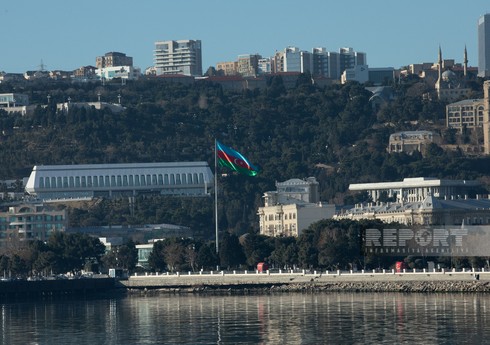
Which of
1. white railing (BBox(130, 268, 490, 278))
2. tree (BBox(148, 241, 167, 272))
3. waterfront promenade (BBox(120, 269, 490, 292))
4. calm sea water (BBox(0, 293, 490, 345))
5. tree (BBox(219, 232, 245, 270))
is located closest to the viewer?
calm sea water (BBox(0, 293, 490, 345))

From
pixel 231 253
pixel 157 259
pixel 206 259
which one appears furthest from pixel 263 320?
pixel 157 259

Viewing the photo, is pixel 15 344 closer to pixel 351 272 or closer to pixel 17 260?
pixel 351 272

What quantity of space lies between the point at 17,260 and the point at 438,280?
1883 inches

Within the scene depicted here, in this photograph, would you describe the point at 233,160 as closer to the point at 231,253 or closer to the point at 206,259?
the point at 231,253

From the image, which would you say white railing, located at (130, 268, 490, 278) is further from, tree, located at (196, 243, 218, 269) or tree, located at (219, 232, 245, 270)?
tree, located at (219, 232, 245, 270)

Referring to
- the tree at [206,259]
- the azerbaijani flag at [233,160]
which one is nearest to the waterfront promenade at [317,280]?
the tree at [206,259]

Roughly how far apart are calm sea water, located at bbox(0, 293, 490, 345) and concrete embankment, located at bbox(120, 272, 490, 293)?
3.29 metres

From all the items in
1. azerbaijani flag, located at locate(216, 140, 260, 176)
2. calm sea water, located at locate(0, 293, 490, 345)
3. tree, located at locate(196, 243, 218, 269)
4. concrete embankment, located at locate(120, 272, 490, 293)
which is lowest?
calm sea water, located at locate(0, 293, 490, 345)

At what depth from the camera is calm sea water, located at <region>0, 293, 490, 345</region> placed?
11650cm

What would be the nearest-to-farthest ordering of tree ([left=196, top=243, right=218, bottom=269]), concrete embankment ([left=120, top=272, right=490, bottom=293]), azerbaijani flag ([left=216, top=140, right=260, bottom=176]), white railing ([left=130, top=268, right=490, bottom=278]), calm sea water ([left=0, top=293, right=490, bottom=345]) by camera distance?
1. calm sea water ([left=0, top=293, right=490, bottom=345])
2. concrete embankment ([left=120, top=272, right=490, bottom=293])
3. white railing ([left=130, top=268, right=490, bottom=278])
4. azerbaijani flag ([left=216, top=140, right=260, bottom=176])
5. tree ([left=196, top=243, right=218, bottom=269])

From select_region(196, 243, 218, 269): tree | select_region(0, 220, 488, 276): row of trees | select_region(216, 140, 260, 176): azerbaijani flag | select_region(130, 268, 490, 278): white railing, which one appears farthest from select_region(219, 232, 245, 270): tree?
select_region(216, 140, 260, 176): azerbaijani flag

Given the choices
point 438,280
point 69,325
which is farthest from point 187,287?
point 69,325

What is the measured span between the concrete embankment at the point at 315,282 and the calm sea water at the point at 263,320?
3.29 meters

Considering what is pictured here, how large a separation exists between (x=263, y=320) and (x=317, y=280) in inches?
1326
